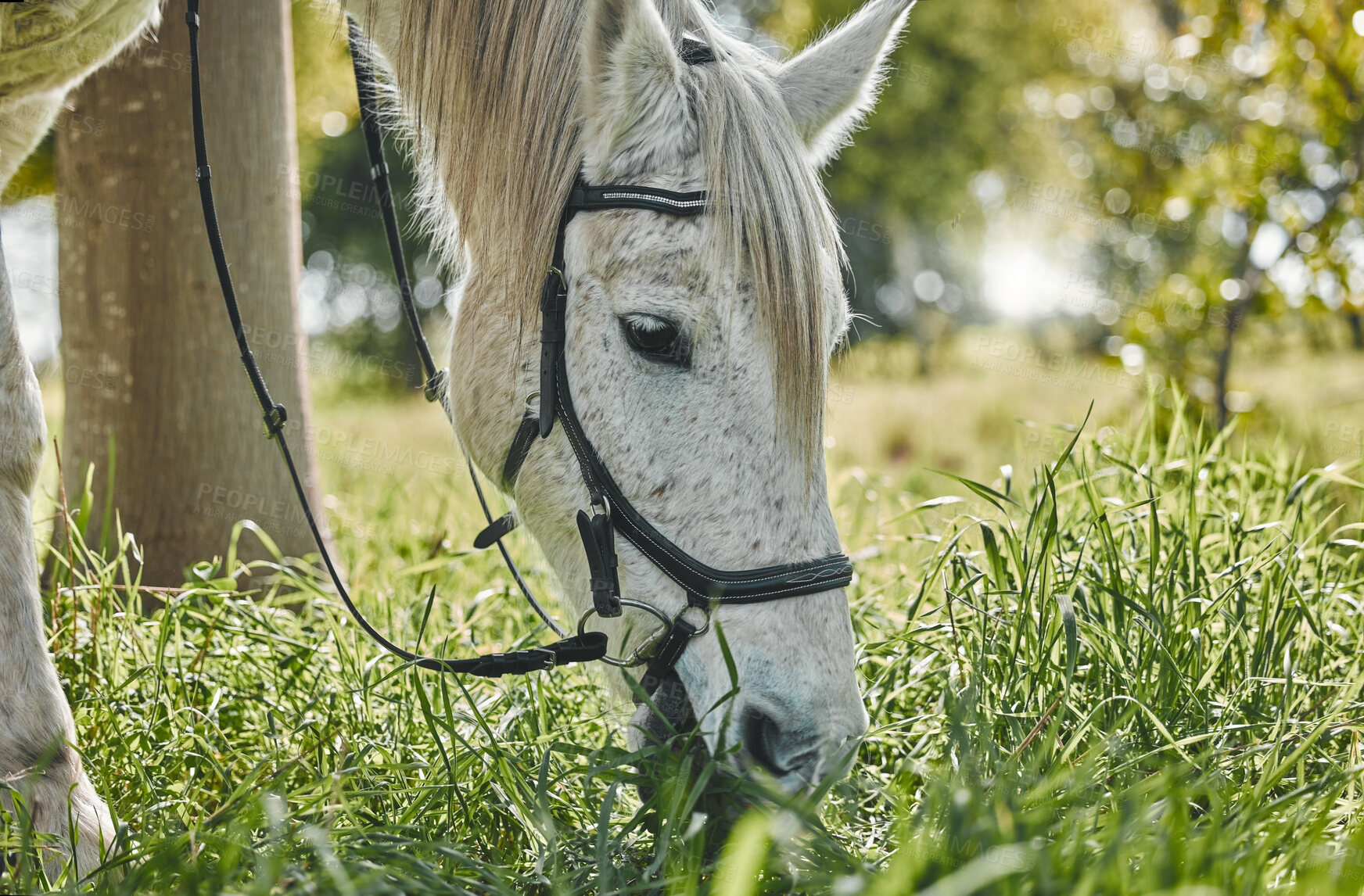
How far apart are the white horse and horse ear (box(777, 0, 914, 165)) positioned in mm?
128

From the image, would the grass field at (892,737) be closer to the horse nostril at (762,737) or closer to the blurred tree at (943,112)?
the horse nostril at (762,737)

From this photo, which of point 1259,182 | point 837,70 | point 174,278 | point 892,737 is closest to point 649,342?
point 837,70

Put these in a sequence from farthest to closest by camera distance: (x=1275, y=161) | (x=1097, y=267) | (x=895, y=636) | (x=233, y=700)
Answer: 1. (x=1097, y=267)
2. (x=1275, y=161)
3. (x=233, y=700)
4. (x=895, y=636)

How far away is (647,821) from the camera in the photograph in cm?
172

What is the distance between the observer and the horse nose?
157 centimetres

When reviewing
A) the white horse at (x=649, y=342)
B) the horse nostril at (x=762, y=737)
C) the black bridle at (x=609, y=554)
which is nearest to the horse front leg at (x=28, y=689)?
the white horse at (x=649, y=342)

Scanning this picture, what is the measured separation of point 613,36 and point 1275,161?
4.34 metres

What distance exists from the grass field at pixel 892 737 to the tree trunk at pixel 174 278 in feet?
1.20

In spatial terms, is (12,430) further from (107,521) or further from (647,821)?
(647,821)

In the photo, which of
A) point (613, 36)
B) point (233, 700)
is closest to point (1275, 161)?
point (613, 36)
